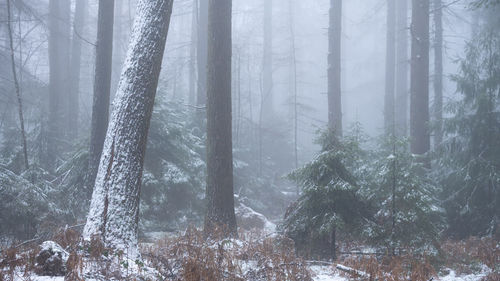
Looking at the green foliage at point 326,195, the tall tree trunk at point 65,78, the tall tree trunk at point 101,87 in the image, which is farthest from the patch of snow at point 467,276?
the tall tree trunk at point 65,78

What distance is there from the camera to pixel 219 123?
29.7 ft

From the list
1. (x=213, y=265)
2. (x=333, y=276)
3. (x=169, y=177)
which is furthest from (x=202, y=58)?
(x=213, y=265)

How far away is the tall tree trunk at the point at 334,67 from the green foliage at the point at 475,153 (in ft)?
15.8

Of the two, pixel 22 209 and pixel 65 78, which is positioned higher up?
pixel 65 78

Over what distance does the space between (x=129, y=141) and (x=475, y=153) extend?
9237mm

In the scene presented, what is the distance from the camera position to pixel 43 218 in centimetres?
937

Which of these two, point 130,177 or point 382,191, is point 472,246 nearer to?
point 382,191

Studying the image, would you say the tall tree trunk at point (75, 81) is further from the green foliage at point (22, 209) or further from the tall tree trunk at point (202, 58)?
the green foliage at point (22, 209)

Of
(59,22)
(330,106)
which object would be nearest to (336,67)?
(330,106)

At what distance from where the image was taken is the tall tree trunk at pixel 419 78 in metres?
12.4

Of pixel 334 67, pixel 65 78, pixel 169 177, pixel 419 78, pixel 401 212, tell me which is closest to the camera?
pixel 401 212

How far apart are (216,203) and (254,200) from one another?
25.8 ft

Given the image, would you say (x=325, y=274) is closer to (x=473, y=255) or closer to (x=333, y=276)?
(x=333, y=276)

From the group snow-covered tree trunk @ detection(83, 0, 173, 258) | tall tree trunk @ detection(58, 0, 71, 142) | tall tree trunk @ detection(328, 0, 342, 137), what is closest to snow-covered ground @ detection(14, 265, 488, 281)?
snow-covered tree trunk @ detection(83, 0, 173, 258)
